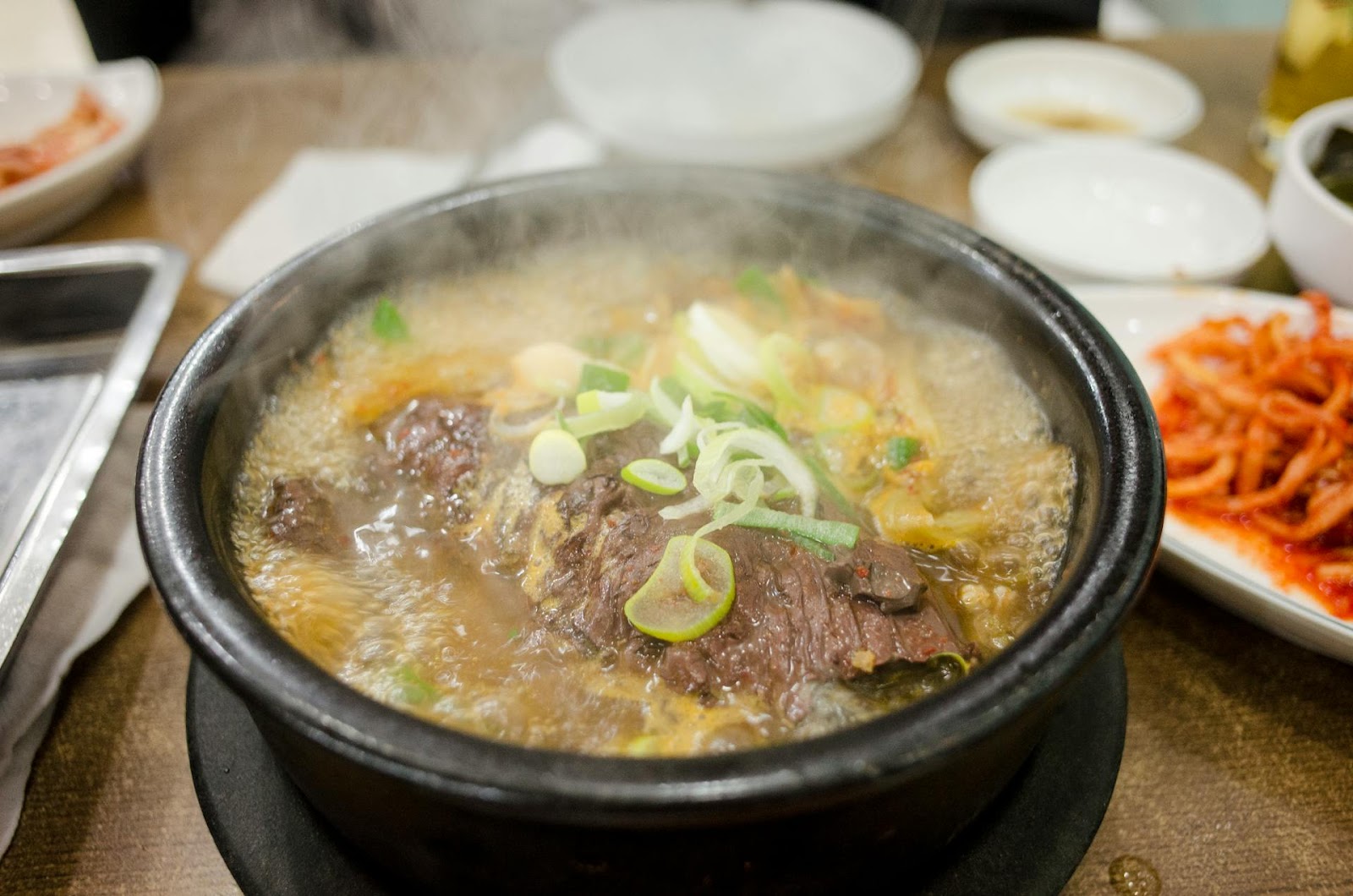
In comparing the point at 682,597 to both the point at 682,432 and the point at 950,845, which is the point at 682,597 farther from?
the point at 950,845

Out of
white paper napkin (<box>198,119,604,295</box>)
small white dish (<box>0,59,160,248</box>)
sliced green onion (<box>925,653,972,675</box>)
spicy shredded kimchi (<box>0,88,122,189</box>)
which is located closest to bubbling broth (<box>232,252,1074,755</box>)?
sliced green onion (<box>925,653,972,675</box>)

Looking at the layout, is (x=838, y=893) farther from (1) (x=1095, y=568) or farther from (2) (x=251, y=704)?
(2) (x=251, y=704)

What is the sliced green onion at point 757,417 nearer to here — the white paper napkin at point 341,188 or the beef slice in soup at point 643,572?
the beef slice in soup at point 643,572

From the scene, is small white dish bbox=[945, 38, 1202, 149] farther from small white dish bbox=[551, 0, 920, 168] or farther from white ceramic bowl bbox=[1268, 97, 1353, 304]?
white ceramic bowl bbox=[1268, 97, 1353, 304]

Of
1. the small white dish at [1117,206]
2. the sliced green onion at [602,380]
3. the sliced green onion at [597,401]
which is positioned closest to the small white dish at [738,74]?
the small white dish at [1117,206]

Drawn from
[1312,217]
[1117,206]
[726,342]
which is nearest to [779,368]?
[726,342]

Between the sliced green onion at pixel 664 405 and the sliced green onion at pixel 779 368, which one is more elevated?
the sliced green onion at pixel 664 405
